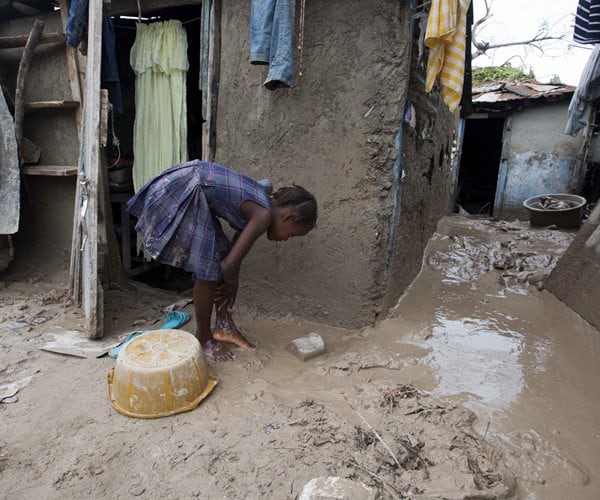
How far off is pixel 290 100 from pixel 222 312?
5.12 ft

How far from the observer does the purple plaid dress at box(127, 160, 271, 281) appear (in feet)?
7.34

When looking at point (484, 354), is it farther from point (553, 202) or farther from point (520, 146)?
point (520, 146)

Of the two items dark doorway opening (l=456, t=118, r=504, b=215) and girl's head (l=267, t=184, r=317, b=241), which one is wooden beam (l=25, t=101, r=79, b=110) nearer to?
girl's head (l=267, t=184, r=317, b=241)

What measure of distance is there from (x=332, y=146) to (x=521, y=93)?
7.63 m

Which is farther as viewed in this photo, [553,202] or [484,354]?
[553,202]

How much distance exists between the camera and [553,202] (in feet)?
22.6

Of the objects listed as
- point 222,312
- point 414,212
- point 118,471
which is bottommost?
point 118,471

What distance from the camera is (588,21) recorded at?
4.46 meters

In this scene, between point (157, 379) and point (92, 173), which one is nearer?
point (157, 379)

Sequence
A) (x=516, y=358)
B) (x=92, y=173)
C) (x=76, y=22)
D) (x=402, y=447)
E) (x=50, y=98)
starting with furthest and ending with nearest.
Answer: (x=50, y=98), (x=76, y=22), (x=92, y=173), (x=516, y=358), (x=402, y=447)

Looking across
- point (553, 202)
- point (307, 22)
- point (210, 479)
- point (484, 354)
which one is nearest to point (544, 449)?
point (484, 354)

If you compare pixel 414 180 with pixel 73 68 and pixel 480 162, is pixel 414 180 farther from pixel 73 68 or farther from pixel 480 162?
pixel 480 162

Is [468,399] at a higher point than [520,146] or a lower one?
lower

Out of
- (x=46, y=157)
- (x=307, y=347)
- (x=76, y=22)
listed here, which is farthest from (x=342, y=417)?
(x=46, y=157)
